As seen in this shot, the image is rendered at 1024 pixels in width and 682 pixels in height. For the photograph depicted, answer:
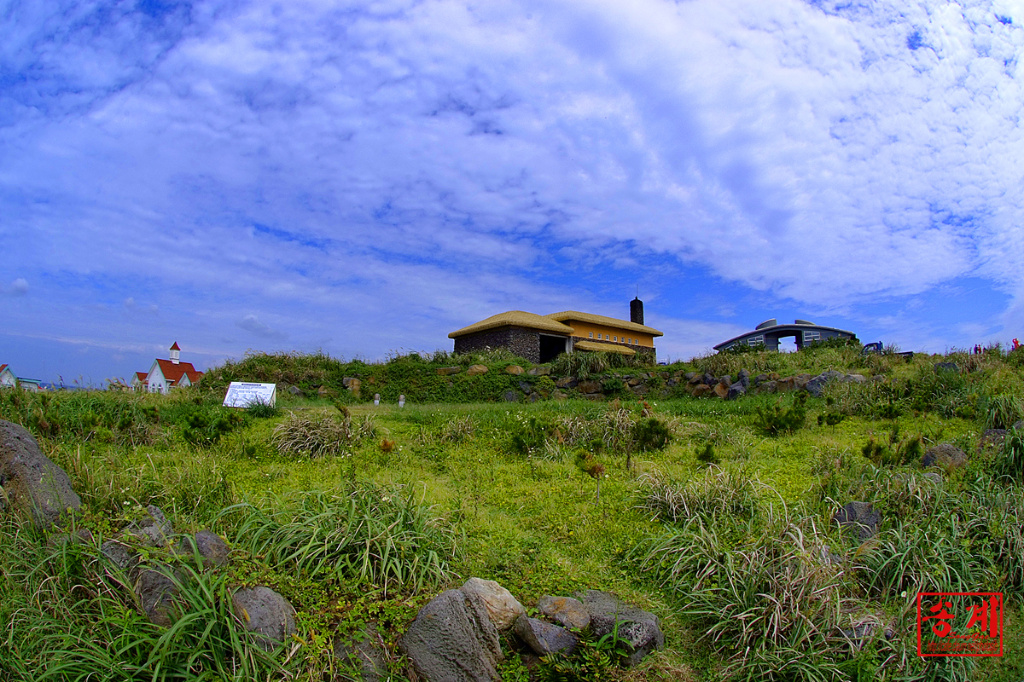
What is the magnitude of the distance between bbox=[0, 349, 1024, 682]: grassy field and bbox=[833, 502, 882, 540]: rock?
82 millimetres

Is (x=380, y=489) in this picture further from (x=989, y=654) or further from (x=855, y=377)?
(x=855, y=377)

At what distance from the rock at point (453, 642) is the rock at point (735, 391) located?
989cm

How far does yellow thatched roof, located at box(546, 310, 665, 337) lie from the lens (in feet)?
80.2

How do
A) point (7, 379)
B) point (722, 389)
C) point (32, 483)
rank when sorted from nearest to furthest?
point (32, 483), point (7, 379), point (722, 389)

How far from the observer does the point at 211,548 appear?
11.2 ft

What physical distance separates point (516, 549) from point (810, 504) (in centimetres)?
246

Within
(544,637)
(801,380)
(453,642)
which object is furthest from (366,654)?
(801,380)

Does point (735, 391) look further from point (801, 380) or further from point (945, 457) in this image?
point (945, 457)

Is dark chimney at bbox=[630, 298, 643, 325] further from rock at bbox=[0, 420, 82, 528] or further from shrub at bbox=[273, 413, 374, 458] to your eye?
rock at bbox=[0, 420, 82, 528]

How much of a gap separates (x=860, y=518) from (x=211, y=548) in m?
4.38

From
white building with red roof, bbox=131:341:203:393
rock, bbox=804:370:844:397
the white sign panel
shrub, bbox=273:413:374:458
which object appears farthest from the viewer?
white building with red roof, bbox=131:341:203:393

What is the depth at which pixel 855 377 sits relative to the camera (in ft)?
34.5

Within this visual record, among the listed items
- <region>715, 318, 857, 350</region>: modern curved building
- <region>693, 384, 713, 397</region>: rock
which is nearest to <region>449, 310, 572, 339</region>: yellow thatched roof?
<region>715, 318, 857, 350</region>: modern curved building

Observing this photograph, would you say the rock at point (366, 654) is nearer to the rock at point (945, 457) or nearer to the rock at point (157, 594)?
the rock at point (157, 594)
